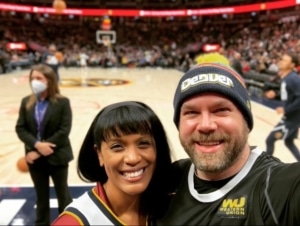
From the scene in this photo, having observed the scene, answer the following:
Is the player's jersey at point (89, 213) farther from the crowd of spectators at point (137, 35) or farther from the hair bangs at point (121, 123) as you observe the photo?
the crowd of spectators at point (137, 35)

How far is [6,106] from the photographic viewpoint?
961 cm

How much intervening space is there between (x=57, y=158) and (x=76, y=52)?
2793 centimetres

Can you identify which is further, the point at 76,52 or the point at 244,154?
the point at 76,52

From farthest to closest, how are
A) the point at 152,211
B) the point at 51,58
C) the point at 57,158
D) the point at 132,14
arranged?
the point at 132,14 → the point at 51,58 → the point at 57,158 → the point at 152,211

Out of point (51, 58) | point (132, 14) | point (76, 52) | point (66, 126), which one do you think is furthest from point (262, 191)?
point (132, 14)

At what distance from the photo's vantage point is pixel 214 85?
1.21 meters

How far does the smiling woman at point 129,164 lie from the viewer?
129 cm

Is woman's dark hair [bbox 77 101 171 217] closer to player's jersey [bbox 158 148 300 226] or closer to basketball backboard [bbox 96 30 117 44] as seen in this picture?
player's jersey [bbox 158 148 300 226]

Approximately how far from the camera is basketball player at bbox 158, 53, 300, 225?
108 centimetres

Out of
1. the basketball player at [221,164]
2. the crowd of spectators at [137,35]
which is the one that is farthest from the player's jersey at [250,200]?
the crowd of spectators at [137,35]

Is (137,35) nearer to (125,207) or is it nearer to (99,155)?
(99,155)

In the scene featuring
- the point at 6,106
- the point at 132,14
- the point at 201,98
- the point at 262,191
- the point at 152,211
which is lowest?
the point at 6,106

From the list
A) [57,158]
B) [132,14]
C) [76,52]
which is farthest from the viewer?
[132,14]

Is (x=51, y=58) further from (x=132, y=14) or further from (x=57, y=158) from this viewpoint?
(x=132, y=14)
